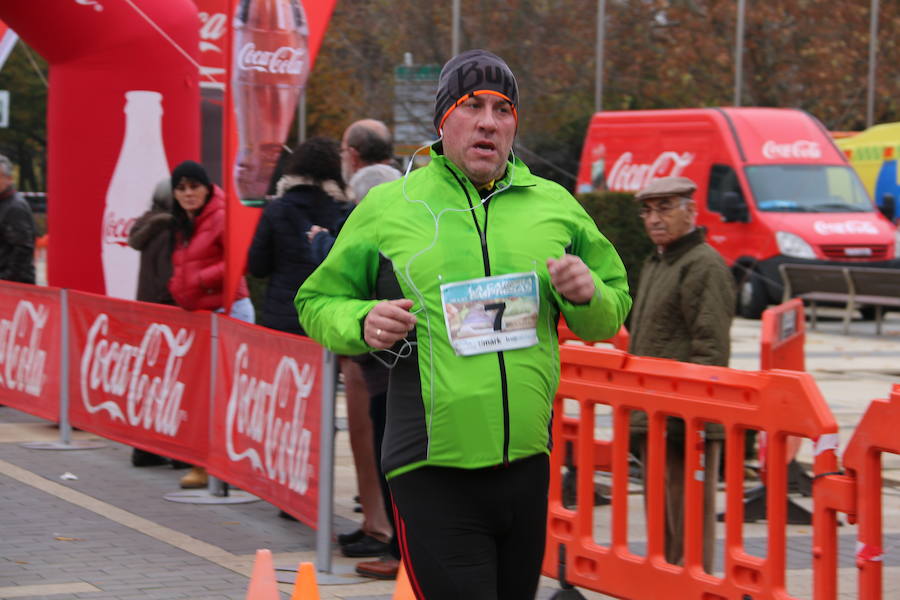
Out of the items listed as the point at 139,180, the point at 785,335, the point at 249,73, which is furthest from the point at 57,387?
the point at 785,335

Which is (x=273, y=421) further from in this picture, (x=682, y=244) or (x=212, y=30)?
(x=212, y=30)

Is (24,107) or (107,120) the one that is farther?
(24,107)

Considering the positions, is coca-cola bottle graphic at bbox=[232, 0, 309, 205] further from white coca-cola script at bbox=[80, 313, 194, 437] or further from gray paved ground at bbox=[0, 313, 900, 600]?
gray paved ground at bbox=[0, 313, 900, 600]

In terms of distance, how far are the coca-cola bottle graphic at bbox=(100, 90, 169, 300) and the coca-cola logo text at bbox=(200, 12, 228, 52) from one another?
14.1 ft

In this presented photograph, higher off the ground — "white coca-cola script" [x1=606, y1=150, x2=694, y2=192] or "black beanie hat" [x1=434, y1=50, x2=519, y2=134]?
"black beanie hat" [x1=434, y1=50, x2=519, y2=134]

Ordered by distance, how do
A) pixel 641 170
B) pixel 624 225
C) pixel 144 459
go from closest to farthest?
1. pixel 144 459
2. pixel 624 225
3. pixel 641 170

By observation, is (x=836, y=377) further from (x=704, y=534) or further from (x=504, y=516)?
(x=504, y=516)

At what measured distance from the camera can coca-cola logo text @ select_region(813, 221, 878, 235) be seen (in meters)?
20.3

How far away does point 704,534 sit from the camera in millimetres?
5859

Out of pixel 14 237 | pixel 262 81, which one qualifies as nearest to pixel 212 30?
pixel 14 237

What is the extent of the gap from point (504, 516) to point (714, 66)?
32.5 metres

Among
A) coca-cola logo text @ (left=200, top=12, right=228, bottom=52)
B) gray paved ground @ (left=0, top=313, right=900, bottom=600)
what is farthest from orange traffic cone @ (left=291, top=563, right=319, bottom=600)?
coca-cola logo text @ (left=200, top=12, right=228, bottom=52)

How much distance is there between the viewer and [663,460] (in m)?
5.45

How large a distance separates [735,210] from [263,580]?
15.9 m
